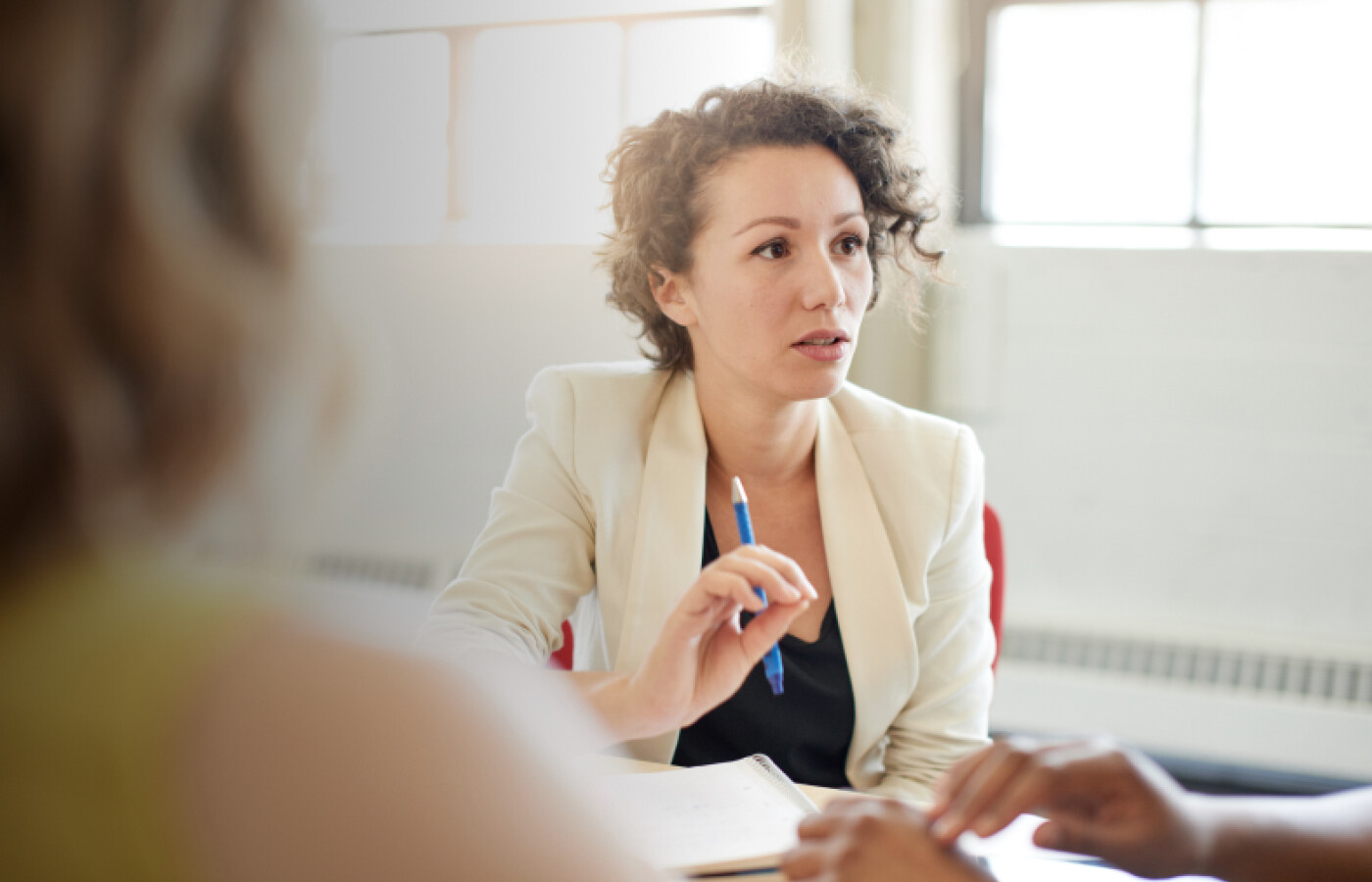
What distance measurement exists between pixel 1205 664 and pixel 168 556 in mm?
2794

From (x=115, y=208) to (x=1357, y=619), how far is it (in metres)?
2.88

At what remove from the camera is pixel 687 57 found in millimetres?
3416

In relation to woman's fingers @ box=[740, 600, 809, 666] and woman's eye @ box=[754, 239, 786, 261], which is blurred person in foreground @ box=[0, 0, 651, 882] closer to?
woman's fingers @ box=[740, 600, 809, 666]

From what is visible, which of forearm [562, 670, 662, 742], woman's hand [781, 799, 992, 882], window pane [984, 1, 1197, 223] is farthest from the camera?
window pane [984, 1, 1197, 223]

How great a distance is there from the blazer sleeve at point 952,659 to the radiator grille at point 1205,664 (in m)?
1.43

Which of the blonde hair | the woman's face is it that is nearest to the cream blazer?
the woman's face

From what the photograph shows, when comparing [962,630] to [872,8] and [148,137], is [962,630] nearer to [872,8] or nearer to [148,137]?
[148,137]

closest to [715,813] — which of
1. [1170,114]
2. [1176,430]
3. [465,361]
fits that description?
[1176,430]

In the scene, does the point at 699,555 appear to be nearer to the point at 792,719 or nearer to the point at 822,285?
the point at 792,719

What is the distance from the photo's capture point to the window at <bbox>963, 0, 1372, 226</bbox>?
2.74 metres

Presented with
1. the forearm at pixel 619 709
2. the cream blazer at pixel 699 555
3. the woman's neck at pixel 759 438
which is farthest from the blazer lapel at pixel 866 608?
the forearm at pixel 619 709

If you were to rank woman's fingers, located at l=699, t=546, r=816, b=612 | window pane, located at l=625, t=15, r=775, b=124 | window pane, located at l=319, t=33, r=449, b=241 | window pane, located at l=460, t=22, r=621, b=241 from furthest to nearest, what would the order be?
window pane, located at l=319, t=33, r=449, b=241 → window pane, located at l=460, t=22, r=621, b=241 → window pane, located at l=625, t=15, r=775, b=124 → woman's fingers, located at l=699, t=546, r=816, b=612

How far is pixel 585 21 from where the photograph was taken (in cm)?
349

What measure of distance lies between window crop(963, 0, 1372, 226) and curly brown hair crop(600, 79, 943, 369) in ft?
4.15
